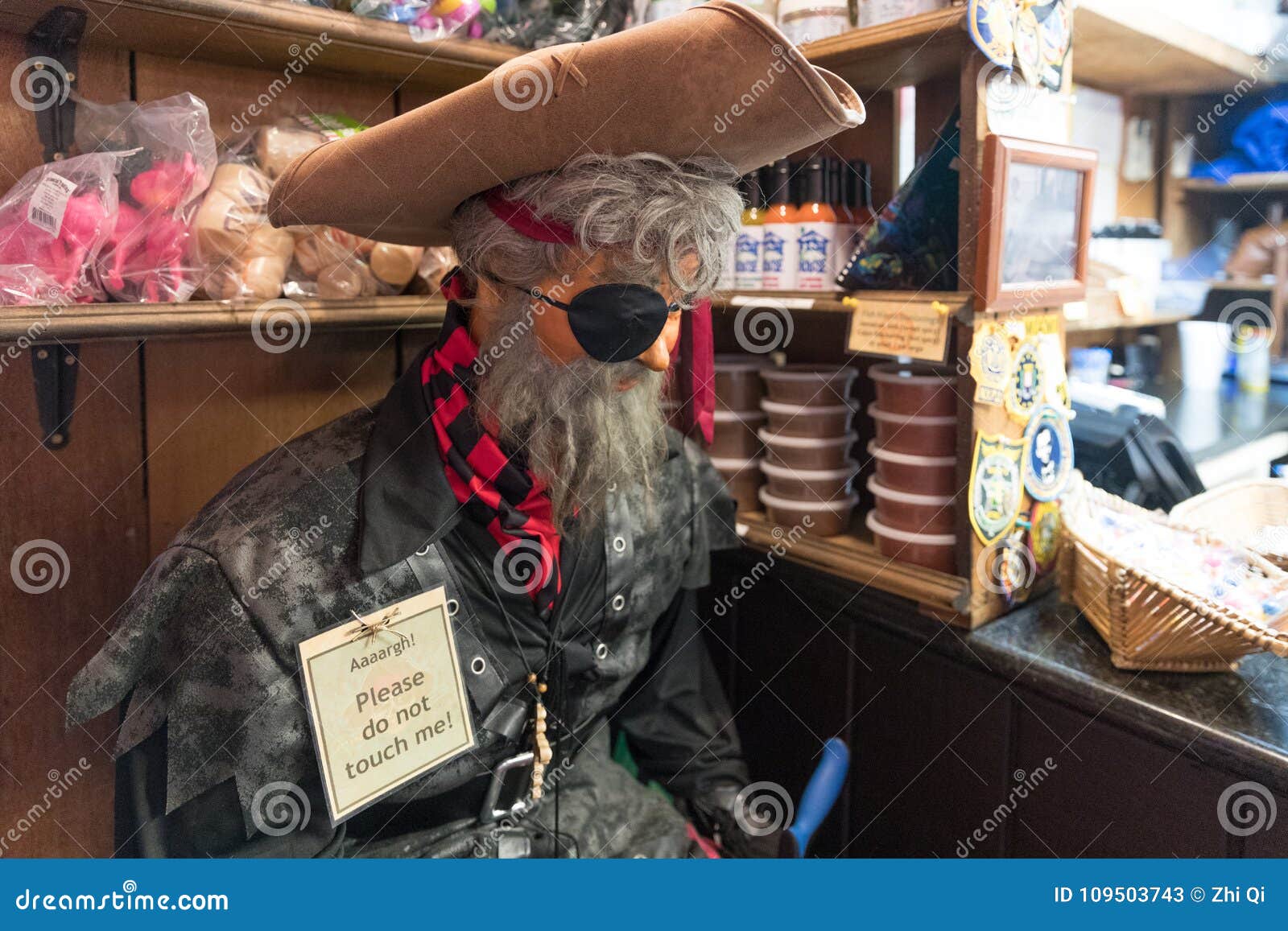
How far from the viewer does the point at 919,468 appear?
1.49 metres

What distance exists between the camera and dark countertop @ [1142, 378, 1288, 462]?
5.92 ft

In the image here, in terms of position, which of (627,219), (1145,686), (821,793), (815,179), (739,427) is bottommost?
(821,793)

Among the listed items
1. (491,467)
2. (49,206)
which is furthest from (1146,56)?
(49,206)

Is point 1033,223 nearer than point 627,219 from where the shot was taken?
No

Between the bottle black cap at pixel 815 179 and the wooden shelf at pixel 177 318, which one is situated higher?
the bottle black cap at pixel 815 179

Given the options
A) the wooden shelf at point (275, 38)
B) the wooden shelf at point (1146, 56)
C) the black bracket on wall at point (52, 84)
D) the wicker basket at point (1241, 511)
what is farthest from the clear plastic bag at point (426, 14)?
the wicker basket at point (1241, 511)

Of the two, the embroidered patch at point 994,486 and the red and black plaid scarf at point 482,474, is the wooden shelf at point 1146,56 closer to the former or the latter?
the embroidered patch at point 994,486

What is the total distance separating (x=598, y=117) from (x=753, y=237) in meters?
0.67

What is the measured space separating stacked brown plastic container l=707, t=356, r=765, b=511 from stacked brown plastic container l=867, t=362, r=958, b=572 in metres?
0.31

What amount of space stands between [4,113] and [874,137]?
1414 mm

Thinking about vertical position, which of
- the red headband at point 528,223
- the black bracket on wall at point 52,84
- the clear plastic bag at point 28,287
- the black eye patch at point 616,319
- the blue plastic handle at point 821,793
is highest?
the black bracket on wall at point 52,84

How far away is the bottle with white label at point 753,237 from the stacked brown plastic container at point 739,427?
212mm

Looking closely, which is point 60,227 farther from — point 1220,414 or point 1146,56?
point 1220,414

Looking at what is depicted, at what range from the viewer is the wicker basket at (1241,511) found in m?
1.43
